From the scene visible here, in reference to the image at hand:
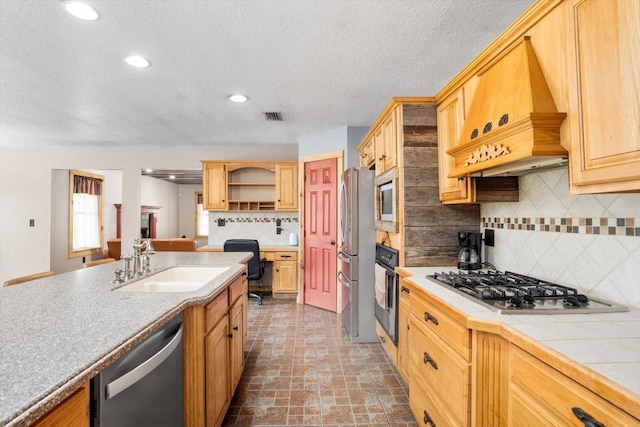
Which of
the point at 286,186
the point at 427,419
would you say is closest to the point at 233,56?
the point at 427,419

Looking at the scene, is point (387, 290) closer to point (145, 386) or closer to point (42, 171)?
point (145, 386)

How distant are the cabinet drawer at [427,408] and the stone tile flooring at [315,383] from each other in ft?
0.68

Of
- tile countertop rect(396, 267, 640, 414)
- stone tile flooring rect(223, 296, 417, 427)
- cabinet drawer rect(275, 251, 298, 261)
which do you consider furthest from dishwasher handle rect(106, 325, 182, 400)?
cabinet drawer rect(275, 251, 298, 261)

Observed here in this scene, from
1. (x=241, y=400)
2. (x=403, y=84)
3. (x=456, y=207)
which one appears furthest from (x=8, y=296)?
(x=403, y=84)

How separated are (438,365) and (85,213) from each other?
7383 millimetres

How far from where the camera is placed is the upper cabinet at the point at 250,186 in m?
4.89

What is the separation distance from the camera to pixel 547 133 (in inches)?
46.4

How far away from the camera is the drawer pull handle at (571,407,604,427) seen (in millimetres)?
723

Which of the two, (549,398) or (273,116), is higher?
(273,116)

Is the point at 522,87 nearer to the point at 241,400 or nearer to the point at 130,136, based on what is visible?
the point at 241,400

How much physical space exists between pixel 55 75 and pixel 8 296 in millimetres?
2051

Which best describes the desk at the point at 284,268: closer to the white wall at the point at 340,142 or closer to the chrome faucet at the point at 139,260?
the white wall at the point at 340,142

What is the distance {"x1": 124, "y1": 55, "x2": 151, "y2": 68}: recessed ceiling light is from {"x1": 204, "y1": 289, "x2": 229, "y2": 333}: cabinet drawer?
182 cm

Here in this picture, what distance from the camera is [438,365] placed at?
57.1 inches
